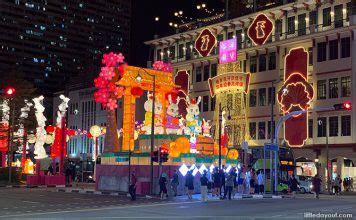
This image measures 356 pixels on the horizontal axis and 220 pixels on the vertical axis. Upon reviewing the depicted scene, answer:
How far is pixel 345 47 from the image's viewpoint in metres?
57.6

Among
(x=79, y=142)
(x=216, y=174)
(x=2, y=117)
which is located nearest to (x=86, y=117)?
(x=79, y=142)

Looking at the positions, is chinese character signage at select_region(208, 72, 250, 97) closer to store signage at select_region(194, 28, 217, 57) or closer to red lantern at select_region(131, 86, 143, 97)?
store signage at select_region(194, 28, 217, 57)

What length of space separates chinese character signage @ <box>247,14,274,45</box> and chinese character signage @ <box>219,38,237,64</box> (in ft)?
6.85

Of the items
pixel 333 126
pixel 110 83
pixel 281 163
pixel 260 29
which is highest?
pixel 260 29

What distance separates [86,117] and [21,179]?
33481 millimetres

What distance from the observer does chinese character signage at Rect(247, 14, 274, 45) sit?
213 ft

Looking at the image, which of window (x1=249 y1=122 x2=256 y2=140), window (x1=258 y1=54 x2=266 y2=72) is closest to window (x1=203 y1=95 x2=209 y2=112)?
window (x1=249 y1=122 x2=256 y2=140)

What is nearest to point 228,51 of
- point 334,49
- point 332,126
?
point 334,49

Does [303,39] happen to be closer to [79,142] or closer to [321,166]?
[321,166]

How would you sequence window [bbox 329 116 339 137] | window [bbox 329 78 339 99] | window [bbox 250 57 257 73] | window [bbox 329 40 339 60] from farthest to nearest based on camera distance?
window [bbox 250 57 257 73] → window [bbox 329 40 339 60] → window [bbox 329 78 339 99] → window [bbox 329 116 339 137]

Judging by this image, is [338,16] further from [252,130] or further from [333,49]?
[252,130]

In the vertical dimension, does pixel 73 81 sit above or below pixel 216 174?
above

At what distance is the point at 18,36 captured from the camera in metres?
174

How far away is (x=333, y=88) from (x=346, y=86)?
151 centimetres
